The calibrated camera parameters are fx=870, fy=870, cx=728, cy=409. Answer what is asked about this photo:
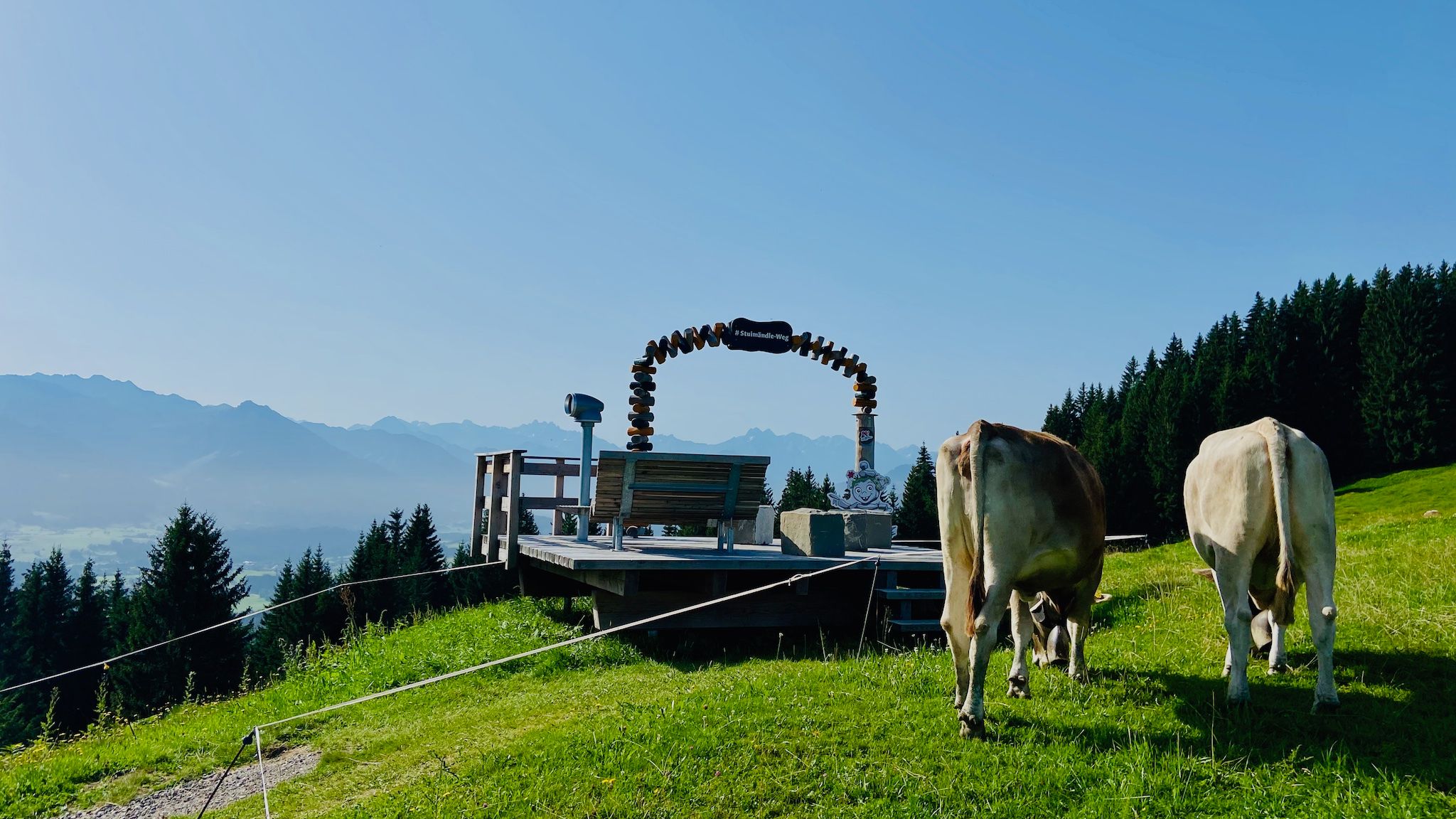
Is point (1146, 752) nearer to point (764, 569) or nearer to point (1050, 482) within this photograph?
point (1050, 482)

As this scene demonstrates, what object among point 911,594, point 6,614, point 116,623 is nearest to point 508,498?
point 911,594

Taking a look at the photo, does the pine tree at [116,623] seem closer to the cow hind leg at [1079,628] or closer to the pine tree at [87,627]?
the pine tree at [87,627]

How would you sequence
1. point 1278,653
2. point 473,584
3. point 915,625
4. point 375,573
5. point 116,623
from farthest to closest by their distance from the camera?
1. point 375,573
2. point 473,584
3. point 116,623
4. point 915,625
5. point 1278,653

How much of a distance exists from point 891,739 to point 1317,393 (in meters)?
62.0

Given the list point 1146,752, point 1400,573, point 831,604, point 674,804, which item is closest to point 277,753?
point 674,804

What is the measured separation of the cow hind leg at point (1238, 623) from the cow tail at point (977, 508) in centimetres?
158

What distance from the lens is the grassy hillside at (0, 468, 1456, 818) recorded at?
443 centimetres

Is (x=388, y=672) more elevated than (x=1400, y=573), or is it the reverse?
(x=1400, y=573)

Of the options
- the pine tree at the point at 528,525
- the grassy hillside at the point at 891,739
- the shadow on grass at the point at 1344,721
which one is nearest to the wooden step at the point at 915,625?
the grassy hillside at the point at 891,739

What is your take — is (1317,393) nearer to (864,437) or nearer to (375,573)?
(864,437)

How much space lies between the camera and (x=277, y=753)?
307 inches

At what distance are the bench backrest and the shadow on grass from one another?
626cm

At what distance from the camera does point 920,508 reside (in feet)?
165

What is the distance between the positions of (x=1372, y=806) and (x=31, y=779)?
9.68 meters
